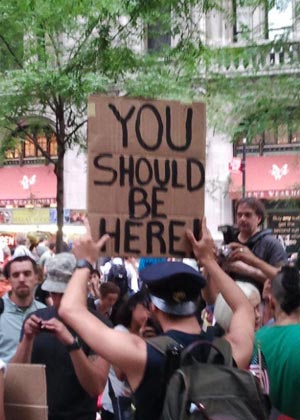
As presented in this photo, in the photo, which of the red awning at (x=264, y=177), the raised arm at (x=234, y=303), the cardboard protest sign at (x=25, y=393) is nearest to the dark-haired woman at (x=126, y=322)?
the raised arm at (x=234, y=303)

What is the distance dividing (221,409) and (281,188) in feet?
75.8

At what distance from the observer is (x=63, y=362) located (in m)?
4.69

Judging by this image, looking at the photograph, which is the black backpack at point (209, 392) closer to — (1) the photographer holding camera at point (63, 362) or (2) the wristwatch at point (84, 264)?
(2) the wristwatch at point (84, 264)

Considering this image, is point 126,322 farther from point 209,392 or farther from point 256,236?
point 209,392

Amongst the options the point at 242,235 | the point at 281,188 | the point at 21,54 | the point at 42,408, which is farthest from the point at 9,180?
the point at 42,408

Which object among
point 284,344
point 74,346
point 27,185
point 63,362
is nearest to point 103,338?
point 74,346

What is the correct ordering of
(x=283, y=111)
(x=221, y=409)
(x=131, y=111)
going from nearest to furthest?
(x=221, y=409) → (x=131, y=111) → (x=283, y=111)

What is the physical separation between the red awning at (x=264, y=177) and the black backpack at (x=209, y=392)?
22617 mm

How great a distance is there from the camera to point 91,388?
4.49 metres

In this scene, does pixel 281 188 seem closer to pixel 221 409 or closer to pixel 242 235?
pixel 242 235

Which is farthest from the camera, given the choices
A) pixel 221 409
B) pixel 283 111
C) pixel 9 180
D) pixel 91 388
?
pixel 9 180

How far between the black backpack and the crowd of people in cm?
11

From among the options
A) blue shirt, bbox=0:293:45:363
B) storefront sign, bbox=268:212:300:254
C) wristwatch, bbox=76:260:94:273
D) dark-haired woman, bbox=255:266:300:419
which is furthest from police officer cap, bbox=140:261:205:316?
storefront sign, bbox=268:212:300:254

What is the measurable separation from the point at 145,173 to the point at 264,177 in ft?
73.8
